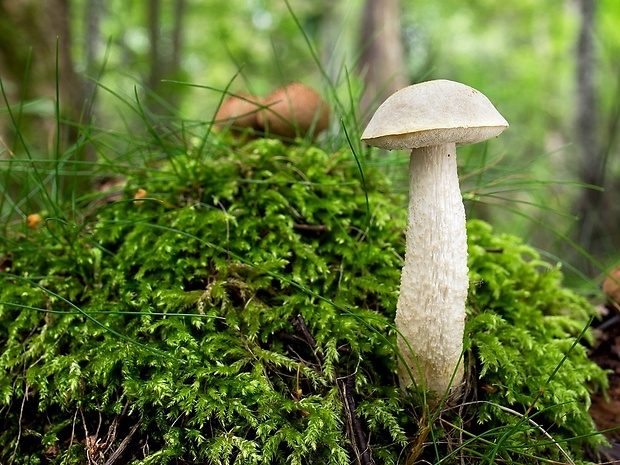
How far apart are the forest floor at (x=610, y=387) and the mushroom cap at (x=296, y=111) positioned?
5.40 feet

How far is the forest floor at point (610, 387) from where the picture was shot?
5.26ft

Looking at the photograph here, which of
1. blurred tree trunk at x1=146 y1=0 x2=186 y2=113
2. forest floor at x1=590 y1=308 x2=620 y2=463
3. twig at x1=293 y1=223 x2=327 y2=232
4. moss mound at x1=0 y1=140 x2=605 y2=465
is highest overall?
blurred tree trunk at x1=146 y1=0 x2=186 y2=113

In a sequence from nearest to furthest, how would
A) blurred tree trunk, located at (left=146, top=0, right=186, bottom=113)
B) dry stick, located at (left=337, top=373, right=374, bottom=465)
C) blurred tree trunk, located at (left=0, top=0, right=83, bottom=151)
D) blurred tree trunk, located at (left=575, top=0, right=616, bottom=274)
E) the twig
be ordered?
1. dry stick, located at (left=337, top=373, right=374, bottom=465)
2. the twig
3. blurred tree trunk, located at (left=0, top=0, right=83, bottom=151)
4. blurred tree trunk, located at (left=575, top=0, right=616, bottom=274)
5. blurred tree trunk, located at (left=146, top=0, right=186, bottom=113)

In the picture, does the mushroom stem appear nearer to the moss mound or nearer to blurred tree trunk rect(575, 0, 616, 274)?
the moss mound

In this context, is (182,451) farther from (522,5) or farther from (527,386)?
(522,5)

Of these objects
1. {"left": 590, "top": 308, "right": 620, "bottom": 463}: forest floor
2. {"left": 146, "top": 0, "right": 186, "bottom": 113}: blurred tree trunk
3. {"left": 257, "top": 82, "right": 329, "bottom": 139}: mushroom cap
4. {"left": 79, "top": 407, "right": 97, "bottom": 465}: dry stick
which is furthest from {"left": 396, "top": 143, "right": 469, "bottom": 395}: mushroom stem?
{"left": 146, "top": 0, "right": 186, "bottom": 113}: blurred tree trunk

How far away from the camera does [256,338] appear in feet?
4.94

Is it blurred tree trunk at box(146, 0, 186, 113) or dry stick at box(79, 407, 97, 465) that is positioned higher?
blurred tree trunk at box(146, 0, 186, 113)

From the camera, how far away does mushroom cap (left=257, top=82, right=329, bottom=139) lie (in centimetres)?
241

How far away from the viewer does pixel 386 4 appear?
8023 millimetres

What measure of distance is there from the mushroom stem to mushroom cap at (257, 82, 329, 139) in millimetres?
1116

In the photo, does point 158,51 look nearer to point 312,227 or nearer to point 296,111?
point 296,111

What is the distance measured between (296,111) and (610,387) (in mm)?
1873

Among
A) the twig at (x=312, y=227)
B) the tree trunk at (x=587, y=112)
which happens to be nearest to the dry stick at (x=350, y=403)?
the twig at (x=312, y=227)
